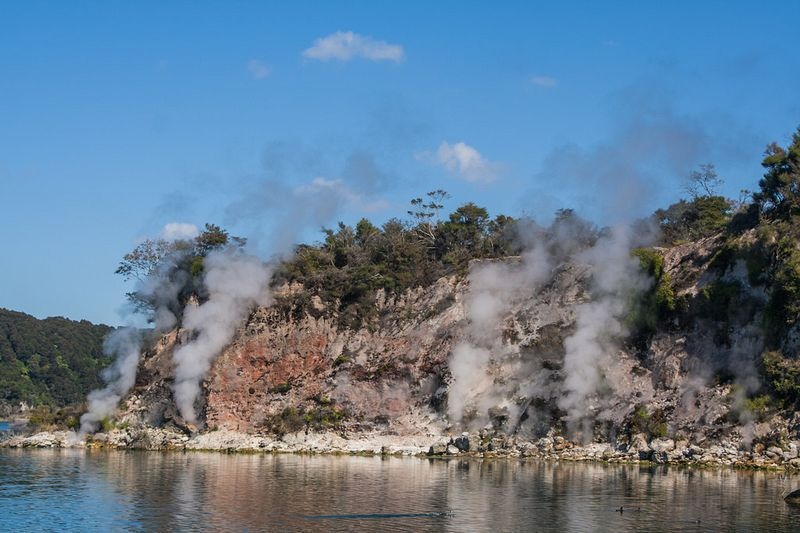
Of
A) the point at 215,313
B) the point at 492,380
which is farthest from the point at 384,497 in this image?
the point at 215,313

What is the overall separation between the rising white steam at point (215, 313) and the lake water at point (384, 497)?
16.4 metres

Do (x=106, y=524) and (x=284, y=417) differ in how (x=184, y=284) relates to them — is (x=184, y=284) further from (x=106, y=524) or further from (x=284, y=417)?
(x=106, y=524)

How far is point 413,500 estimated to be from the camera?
144 feet

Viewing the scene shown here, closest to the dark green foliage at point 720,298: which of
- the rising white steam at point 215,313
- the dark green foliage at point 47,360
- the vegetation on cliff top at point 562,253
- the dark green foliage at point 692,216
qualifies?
the vegetation on cliff top at point 562,253

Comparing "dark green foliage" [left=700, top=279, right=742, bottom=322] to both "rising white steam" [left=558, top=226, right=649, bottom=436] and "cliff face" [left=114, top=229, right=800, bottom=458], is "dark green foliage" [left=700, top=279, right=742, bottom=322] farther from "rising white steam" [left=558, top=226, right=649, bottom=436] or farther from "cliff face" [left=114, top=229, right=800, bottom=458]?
"rising white steam" [left=558, top=226, right=649, bottom=436]

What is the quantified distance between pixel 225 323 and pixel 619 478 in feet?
132

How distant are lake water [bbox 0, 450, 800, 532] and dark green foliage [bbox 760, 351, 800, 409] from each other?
22.2 ft

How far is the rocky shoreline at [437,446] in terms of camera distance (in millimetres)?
58062

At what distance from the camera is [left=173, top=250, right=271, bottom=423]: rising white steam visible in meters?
79.9

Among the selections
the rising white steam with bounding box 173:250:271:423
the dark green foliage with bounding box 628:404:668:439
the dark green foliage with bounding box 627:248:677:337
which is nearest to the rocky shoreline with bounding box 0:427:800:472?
the dark green foliage with bounding box 628:404:668:439

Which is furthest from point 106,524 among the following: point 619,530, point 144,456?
point 144,456

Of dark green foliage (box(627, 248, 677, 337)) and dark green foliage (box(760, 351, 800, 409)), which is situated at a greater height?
dark green foliage (box(627, 248, 677, 337))

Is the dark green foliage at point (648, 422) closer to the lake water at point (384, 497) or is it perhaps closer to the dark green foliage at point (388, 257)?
the lake water at point (384, 497)

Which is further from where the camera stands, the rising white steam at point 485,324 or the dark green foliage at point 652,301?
the rising white steam at point 485,324
